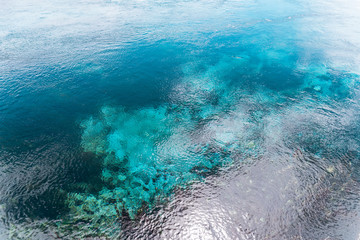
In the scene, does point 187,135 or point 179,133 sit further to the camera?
point 179,133

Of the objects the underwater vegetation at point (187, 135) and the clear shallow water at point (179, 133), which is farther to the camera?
the underwater vegetation at point (187, 135)

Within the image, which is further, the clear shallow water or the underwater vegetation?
the underwater vegetation

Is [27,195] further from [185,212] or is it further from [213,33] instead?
[213,33]

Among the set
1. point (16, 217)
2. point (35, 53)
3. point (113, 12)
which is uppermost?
point (113, 12)

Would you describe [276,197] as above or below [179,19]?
below

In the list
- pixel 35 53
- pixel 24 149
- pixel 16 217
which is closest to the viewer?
pixel 16 217

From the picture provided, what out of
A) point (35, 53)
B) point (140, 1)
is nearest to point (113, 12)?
point (140, 1)

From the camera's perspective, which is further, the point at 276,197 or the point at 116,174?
the point at 116,174

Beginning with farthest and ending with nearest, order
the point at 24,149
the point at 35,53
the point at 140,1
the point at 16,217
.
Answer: the point at 140,1 < the point at 35,53 < the point at 24,149 < the point at 16,217
